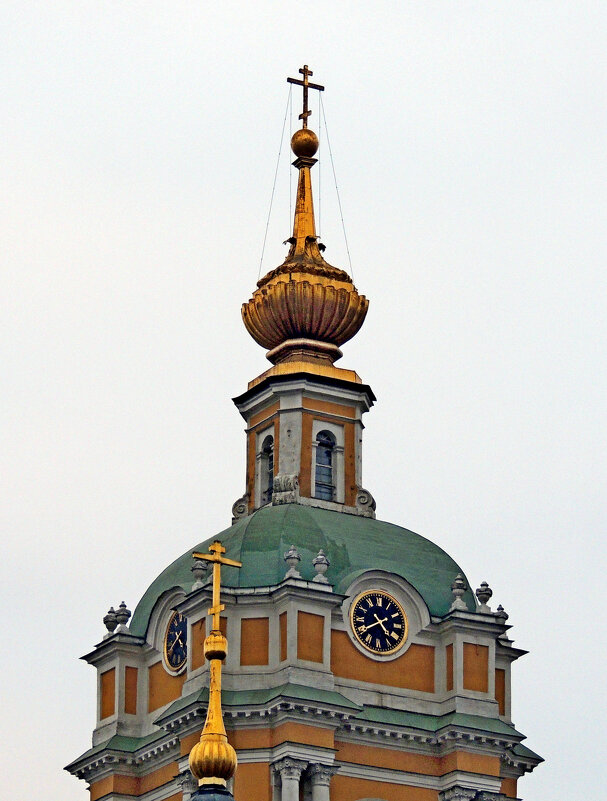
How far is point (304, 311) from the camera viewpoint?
7025cm

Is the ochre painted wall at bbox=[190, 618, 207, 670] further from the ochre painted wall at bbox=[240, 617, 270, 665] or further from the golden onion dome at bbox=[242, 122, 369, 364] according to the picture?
the golden onion dome at bbox=[242, 122, 369, 364]

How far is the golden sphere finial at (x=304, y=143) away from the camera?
72312 mm

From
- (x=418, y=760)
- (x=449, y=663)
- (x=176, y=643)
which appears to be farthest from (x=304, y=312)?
(x=418, y=760)

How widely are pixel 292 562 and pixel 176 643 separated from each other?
3253 mm

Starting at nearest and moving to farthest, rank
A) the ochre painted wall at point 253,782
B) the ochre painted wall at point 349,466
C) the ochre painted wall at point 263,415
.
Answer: the ochre painted wall at point 253,782 → the ochre painted wall at point 349,466 → the ochre painted wall at point 263,415

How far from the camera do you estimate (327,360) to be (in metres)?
70.4

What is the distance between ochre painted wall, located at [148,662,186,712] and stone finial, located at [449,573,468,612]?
18.7ft

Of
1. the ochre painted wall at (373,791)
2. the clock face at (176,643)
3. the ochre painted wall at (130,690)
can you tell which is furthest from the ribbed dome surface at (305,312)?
the ochre painted wall at (373,791)

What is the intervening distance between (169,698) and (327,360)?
8.79 metres

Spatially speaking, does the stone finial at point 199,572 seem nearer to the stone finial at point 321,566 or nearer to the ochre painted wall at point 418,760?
the stone finial at point 321,566

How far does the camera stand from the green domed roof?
65.5 m

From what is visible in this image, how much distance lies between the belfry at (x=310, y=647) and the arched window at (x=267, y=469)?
47 mm

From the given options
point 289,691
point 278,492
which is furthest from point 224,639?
point 278,492

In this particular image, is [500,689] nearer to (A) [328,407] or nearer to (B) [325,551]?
(B) [325,551]
